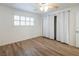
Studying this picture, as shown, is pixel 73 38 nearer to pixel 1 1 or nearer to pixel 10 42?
pixel 10 42

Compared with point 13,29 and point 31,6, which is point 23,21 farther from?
point 31,6

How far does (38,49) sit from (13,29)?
29.2 inches

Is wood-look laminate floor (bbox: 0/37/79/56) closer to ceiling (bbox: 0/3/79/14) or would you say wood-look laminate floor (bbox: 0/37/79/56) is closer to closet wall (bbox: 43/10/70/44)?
closet wall (bbox: 43/10/70/44)

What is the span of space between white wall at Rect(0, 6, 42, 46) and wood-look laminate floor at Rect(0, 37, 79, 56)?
0.40ft

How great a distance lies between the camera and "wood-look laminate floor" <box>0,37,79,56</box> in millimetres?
2209

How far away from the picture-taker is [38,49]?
2.34 metres

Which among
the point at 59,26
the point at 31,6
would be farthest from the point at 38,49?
the point at 31,6

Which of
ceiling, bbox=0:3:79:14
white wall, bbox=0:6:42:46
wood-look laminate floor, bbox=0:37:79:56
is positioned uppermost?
ceiling, bbox=0:3:79:14

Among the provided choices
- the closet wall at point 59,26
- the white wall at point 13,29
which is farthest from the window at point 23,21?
the closet wall at point 59,26

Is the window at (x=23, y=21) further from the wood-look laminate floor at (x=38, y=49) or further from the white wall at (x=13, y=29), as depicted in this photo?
the wood-look laminate floor at (x=38, y=49)

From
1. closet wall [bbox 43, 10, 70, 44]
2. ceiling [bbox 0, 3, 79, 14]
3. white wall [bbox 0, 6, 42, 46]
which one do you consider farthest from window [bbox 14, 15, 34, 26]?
closet wall [bbox 43, 10, 70, 44]

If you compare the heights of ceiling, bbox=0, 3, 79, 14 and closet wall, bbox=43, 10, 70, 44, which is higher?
ceiling, bbox=0, 3, 79, 14

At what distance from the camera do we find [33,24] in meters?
2.47

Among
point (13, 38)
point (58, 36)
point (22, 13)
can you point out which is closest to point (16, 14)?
point (22, 13)
